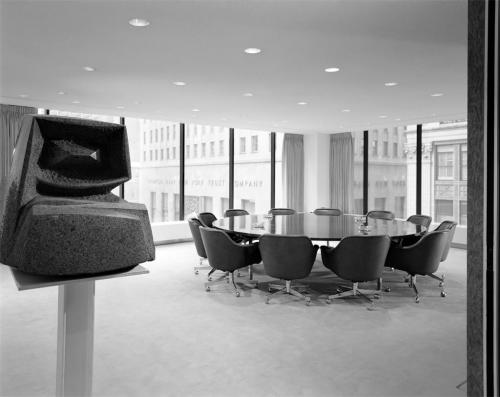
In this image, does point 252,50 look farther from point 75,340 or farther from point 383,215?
point 383,215

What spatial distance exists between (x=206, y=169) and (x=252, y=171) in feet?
A: 3.88

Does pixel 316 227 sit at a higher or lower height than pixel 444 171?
lower

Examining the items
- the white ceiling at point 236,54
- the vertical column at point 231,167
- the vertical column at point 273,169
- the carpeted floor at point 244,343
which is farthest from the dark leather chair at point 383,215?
the vertical column at point 231,167

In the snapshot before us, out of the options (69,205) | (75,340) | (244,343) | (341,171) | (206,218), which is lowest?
(244,343)

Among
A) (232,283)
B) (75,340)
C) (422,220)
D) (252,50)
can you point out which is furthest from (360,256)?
(75,340)

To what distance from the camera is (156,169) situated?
902 centimetres

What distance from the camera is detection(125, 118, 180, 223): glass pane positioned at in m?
8.76

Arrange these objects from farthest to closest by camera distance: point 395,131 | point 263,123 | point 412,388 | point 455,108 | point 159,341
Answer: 1. point 395,131
2. point 263,123
3. point 455,108
4. point 159,341
5. point 412,388

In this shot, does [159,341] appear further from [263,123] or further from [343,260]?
[263,123]

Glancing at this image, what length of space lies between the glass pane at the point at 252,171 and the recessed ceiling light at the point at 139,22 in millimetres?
6628

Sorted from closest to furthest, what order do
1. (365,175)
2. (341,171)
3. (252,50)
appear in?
(252,50) < (365,175) < (341,171)

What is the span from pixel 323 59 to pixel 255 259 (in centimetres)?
231

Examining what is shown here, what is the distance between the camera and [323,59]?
402 cm
